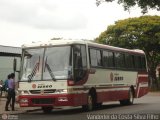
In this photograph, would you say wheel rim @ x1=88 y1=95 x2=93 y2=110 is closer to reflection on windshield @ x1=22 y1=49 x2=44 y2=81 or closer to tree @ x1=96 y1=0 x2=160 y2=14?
reflection on windshield @ x1=22 y1=49 x2=44 y2=81

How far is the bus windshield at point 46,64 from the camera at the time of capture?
73.9ft

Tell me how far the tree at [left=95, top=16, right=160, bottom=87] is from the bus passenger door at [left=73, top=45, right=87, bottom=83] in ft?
112

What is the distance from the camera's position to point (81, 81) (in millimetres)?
23188

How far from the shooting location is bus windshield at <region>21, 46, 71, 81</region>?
Result: 22.5 metres

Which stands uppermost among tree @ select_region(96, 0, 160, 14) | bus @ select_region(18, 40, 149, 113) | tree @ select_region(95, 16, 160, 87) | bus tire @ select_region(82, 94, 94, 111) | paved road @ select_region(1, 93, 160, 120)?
tree @ select_region(95, 16, 160, 87)

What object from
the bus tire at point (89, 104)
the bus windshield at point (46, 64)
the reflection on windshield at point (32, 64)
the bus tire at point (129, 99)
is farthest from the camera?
the bus tire at point (129, 99)

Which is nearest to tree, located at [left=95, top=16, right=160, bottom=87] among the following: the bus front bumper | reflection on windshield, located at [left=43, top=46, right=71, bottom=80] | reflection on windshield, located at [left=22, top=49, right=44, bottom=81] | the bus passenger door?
the bus passenger door

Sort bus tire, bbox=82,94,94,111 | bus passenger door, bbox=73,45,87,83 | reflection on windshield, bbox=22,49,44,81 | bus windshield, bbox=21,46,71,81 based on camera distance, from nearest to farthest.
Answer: bus windshield, bbox=21,46,71,81, bus passenger door, bbox=73,45,87,83, reflection on windshield, bbox=22,49,44,81, bus tire, bbox=82,94,94,111

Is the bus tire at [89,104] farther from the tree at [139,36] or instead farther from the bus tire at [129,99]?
the tree at [139,36]

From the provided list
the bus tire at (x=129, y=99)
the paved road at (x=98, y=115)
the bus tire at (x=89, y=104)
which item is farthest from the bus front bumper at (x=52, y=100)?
the bus tire at (x=129, y=99)

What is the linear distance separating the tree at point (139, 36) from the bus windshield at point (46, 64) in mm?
34572

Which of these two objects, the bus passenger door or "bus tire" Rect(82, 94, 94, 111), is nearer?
the bus passenger door

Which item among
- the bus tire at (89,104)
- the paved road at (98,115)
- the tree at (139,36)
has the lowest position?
the paved road at (98,115)

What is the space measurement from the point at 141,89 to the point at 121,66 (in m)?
4.19
